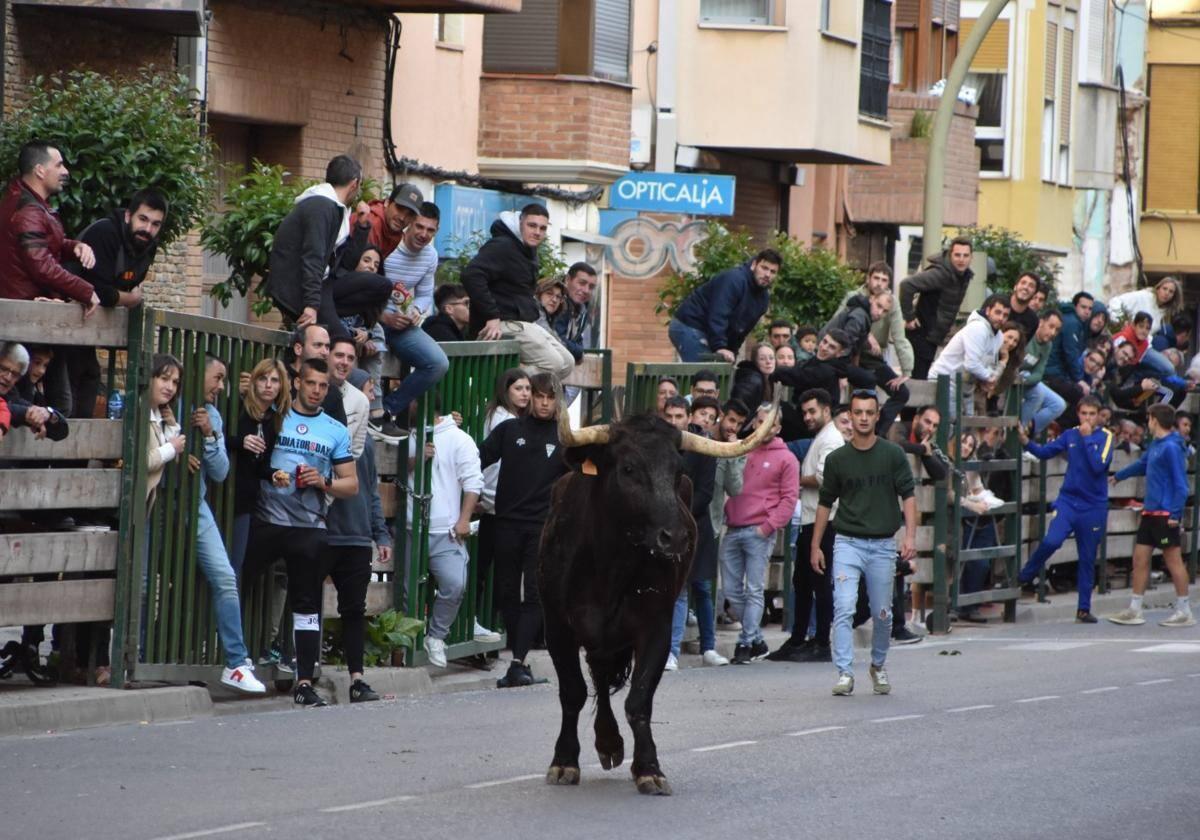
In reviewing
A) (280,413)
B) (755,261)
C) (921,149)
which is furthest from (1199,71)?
(280,413)

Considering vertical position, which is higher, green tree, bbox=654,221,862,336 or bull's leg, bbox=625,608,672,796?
green tree, bbox=654,221,862,336

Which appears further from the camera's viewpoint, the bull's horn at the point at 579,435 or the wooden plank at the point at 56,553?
the wooden plank at the point at 56,553

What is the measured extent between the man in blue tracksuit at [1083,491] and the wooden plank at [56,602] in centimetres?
1291

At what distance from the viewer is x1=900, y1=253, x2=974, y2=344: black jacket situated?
23.6 meters

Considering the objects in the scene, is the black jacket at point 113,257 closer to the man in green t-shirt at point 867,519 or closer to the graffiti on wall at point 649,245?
the man in green t-shirt at point 867,519

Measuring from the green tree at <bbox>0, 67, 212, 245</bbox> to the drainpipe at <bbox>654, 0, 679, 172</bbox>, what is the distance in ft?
47.8

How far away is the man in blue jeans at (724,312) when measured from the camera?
20.9 metres

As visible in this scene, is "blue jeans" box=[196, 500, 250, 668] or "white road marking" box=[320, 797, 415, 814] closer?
"white road marking" box=[320, 797, 415, 814]

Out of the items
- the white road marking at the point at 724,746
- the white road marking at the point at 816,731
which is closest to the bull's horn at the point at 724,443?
the white road marking at the point at 724,746

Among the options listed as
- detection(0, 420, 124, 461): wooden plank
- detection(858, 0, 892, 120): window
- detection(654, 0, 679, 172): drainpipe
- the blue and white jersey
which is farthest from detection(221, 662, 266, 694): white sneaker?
detection(858, 0, 892, 120): window

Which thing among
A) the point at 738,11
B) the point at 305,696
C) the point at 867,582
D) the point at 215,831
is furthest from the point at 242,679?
the point at 738,11

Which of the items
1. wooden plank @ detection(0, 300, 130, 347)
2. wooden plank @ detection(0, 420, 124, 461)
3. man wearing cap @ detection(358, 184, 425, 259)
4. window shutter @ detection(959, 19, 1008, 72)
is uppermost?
window shutter @ detection(959, 19, 1008, 72)

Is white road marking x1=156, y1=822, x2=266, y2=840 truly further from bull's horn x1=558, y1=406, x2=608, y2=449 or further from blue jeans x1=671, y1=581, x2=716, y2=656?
blue jeans x1=671, y1=581, x2=716, y2=656

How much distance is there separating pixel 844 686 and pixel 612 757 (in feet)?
14.8
